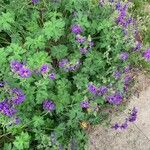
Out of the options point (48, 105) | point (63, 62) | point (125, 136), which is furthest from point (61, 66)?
point (125, 136)

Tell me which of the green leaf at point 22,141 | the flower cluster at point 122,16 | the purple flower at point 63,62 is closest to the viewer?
the green leaf at point 22,141

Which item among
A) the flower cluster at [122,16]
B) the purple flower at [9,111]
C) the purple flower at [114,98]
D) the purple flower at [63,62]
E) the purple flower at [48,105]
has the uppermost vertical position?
the flower cluster at [122,16]

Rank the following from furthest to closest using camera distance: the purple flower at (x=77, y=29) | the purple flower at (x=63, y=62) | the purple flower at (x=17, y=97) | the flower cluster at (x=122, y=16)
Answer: the flower cluster at (x=122, y=16)
the purple flower at (x=77, y=29)
the purple flower at (x=63, y=62)
the purple flower at (x=17, y=97)

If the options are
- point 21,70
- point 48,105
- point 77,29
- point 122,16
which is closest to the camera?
point 21,70

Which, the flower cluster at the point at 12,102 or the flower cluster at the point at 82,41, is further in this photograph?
the flower cluster at the point at 82,41

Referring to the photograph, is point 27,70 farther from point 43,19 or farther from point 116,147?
point 116,147

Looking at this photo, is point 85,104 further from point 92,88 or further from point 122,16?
point 122,16

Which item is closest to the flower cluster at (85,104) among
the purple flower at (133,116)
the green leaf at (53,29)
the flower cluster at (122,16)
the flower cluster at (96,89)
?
the flower cluster at (96,89)

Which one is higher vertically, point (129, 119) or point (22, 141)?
point (129, 119)

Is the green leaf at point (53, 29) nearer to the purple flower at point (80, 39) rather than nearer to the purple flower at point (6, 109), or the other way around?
the purple flower at point (80, 39)
